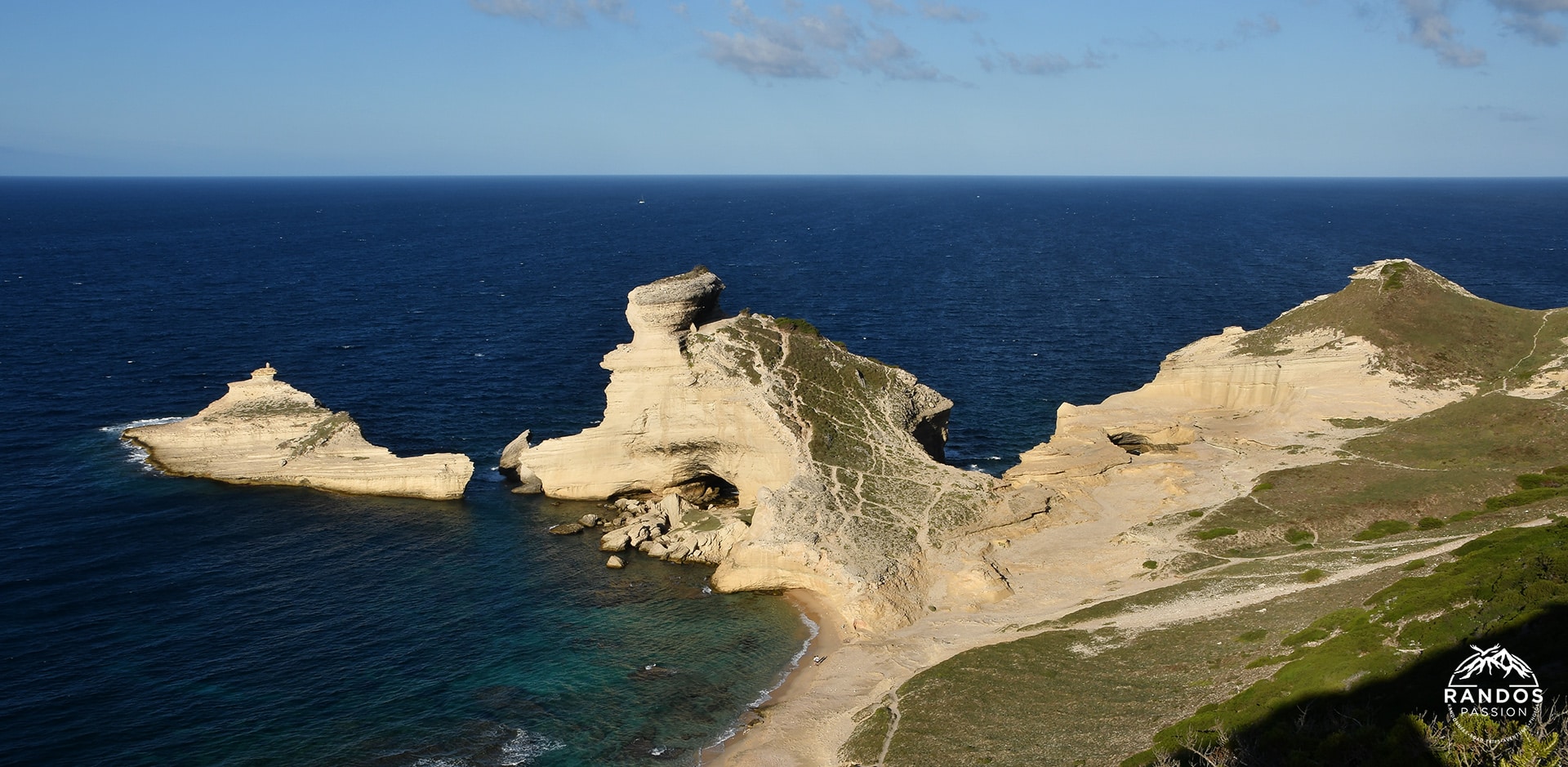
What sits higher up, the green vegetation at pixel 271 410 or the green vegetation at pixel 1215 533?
the green vegetation at pixel 271 410

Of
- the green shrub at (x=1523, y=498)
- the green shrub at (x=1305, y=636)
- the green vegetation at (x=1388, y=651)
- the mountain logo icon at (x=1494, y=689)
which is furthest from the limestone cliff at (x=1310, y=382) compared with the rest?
the mountain logo icon at (x=1494, y=689)

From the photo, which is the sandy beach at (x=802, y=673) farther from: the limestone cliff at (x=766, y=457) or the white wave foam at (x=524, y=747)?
the white wave foam at (x=524, y=747)

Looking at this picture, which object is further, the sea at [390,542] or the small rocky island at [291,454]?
the small rocky island at [291,454]

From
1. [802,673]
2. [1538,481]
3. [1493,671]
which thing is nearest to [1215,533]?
[1538,481]

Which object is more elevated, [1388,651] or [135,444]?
[1388,651]

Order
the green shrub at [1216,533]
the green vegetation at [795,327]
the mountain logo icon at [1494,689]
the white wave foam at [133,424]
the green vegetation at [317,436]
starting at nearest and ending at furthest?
1. the mountain logo icon at [1494,689]
2. the green shrub at [1216,533]
3. the green vegetation at [317,436]
4. the green vegetation at [795,327]
5. the white wave foam at [133,424]

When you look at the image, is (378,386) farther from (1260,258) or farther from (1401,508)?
(1260,258)

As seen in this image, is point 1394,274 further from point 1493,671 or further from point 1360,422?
point 1493,671
